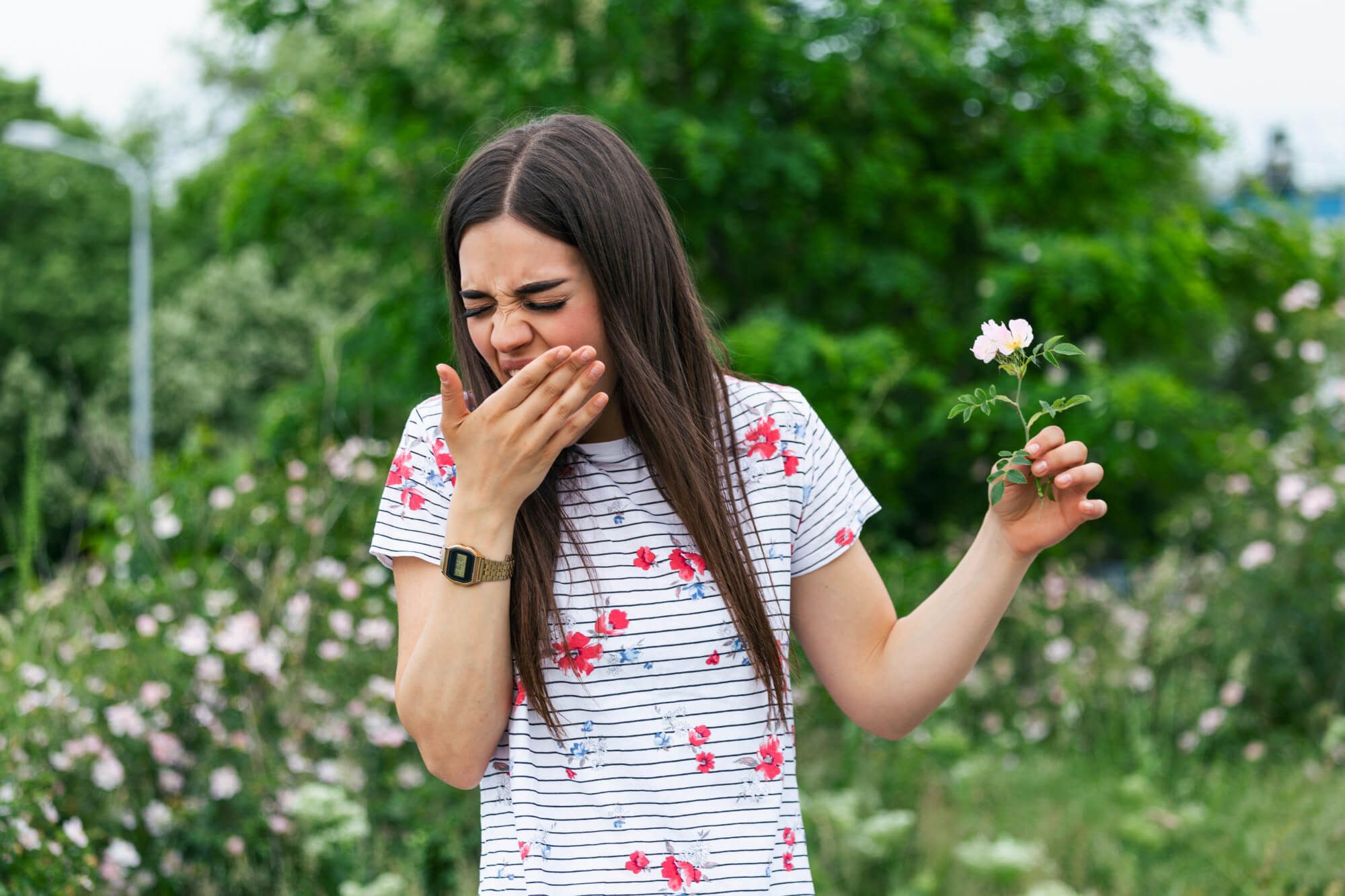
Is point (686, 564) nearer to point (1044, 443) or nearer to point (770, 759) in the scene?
point (770, 759)

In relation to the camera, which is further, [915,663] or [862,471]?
[862,471]

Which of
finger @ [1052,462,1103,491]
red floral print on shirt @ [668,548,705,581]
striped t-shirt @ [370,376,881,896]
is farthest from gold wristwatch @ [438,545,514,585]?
finger @ [1052,462,1103,491]

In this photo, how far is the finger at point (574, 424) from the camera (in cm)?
147

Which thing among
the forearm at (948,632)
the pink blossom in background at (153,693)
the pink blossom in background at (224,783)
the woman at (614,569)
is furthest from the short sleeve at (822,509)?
the pink blossom in background at (153,693)

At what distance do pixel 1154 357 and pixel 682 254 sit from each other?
626 cm

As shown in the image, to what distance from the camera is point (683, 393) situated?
167 centimetres

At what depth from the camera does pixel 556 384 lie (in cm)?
146

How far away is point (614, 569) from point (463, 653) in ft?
0.76

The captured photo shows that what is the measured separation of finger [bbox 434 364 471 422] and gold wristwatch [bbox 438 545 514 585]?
157mm

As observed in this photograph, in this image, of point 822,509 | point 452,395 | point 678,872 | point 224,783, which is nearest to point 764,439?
point 822,509

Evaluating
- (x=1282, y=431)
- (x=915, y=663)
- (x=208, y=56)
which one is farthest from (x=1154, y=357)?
(x=208, y=56)

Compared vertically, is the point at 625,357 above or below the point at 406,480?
above

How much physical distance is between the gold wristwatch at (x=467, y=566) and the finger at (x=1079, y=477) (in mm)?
674

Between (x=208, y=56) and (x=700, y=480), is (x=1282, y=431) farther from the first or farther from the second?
(x=208, y=56)
